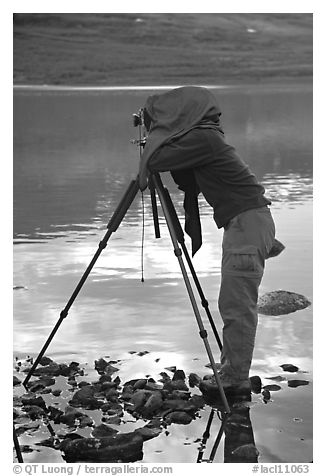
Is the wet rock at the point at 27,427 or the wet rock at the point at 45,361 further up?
the wet rock at the point at 45,361

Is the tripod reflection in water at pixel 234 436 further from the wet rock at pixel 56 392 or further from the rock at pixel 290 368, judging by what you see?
the wet rock at pixel 56 392

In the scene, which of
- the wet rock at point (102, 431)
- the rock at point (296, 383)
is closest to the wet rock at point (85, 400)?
the wet rock at point (102, 431)

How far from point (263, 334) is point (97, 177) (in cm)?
1092

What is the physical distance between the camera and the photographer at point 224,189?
6.05m

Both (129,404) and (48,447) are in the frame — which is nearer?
(48,447)

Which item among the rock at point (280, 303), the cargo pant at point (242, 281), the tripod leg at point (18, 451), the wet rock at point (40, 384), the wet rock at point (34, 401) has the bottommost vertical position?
the tripod leg at point (18, 451)

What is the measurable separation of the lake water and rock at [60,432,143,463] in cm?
7

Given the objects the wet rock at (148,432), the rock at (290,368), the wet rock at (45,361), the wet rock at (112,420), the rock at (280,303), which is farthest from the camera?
the rock at (280,303)

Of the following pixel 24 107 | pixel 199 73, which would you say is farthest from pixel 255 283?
pixel 199 73

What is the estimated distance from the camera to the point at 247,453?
5.44m

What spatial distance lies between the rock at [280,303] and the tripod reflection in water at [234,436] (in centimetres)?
210

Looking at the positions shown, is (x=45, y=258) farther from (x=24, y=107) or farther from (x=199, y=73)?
(x=199, y=73)
